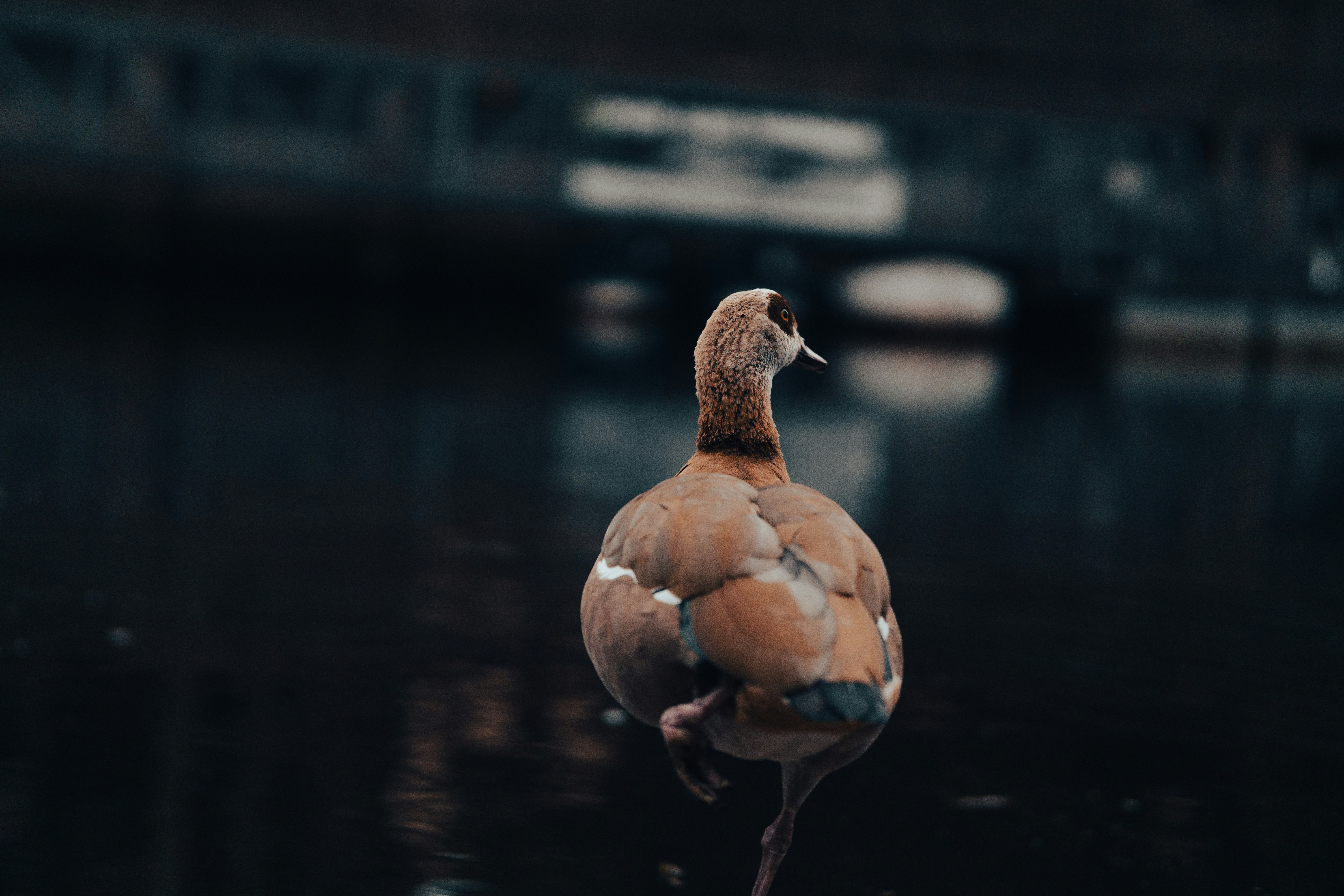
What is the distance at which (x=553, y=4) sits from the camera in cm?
3475

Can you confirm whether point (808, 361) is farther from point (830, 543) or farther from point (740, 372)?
point (830, 543)

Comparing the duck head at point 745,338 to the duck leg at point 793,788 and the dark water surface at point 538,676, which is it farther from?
the dark water surface at point 538,676

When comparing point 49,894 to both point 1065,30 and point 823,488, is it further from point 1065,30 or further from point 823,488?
point 1065,30

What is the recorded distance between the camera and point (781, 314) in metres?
4.13

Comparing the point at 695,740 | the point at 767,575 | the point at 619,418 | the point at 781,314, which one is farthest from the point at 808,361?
the point at 619,418

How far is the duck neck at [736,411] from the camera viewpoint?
4.03 meters

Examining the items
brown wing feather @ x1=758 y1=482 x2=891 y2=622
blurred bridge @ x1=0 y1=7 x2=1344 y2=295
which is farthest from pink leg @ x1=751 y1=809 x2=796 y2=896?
blurred bridge @ x1=0 y1=7 x2=1344 y2=295

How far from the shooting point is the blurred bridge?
3472 centimetres

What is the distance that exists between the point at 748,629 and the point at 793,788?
2.73 ft

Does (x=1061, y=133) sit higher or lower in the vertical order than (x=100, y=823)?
higher

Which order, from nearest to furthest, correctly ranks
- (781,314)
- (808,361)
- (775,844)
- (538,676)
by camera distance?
(775,844) < (781,314) < (808,361) < (538,676)

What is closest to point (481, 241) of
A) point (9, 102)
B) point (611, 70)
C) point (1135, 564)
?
point (611, 70)

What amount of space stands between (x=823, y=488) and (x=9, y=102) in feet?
97.0

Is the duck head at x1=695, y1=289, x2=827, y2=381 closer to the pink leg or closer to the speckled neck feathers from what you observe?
the speckled neck feathers
